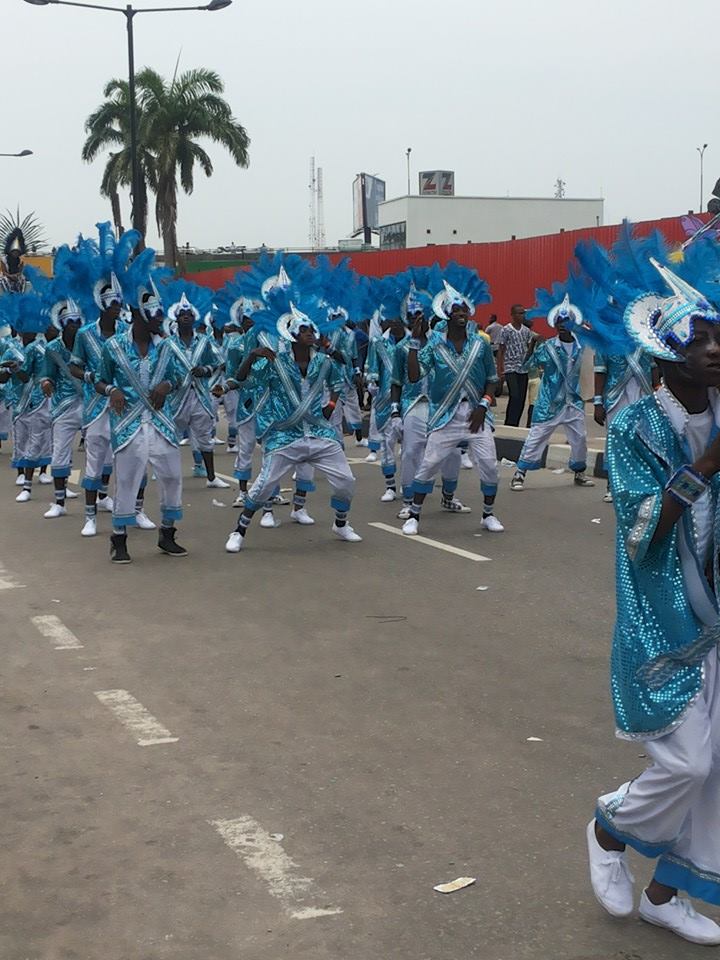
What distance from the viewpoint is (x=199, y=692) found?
634cm

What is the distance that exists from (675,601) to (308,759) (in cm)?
219

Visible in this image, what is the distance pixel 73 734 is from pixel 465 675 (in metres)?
1.99

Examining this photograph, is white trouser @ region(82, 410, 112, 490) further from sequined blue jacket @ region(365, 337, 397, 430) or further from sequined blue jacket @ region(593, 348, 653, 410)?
sequined blue jacket @ region(593, 348, 653, 410)

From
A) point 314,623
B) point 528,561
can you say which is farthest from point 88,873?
point 528,561

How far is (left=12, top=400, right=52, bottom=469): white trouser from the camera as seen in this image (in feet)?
47.3

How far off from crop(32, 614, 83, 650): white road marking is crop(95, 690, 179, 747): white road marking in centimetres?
99

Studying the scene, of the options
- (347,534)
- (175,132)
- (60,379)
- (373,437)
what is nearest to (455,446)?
(347,534)

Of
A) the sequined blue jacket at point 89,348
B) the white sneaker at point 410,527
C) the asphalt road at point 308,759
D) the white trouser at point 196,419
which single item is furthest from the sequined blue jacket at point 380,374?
the asphalt road at point 308,759

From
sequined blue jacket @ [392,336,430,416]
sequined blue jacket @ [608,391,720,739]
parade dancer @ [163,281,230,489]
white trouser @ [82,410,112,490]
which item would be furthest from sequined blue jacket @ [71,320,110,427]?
sequined blue jacket @ [608,391,720,739]

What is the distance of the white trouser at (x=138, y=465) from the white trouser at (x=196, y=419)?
15.2ft

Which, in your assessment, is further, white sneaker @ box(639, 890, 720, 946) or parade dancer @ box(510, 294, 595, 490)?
parade dancer @ box(510, 294, 595, 490)

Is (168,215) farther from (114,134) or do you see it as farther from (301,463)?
(301,463)

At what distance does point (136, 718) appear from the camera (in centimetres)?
593

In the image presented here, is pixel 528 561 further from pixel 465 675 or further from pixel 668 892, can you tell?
pixel 668 892
